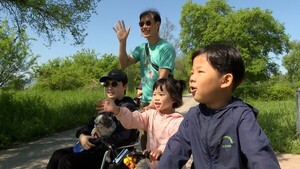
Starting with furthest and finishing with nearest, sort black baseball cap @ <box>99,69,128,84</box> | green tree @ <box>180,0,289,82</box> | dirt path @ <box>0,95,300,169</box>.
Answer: green tree @ <box>180,0,289,82</box> < dirt path @ <box>0,95,300,169</box> < black baseball cap @ <box>99,69,128,84</box>

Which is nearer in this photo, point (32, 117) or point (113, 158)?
point (113, 158)

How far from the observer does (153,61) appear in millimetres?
3629

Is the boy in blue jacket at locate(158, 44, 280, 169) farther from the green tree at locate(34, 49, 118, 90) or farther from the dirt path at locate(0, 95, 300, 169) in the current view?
the green tree at locate(34, 49, 118, 90)

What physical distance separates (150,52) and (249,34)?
3092 centimetres

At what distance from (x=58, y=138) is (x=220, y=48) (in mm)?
7322

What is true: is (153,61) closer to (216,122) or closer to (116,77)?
(116,77)

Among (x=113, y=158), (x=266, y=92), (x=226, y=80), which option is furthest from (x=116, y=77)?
(x=266, y=92)

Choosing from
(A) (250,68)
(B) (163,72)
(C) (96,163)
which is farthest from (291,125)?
(A) (250,68)

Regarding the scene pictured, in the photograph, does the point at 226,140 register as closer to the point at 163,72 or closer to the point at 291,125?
the point at 163,72

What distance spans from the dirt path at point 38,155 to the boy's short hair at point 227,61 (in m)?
3.96

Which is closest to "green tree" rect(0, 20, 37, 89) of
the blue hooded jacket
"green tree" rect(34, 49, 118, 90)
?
"green tree" rect(34, 49, 118, 90)

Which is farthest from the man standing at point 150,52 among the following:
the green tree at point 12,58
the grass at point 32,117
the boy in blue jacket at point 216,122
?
the green tree at point 12,58

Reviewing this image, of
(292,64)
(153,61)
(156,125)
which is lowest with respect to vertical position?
(292,64)

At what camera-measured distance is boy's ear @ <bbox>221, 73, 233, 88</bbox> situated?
5.70 ft
